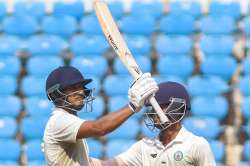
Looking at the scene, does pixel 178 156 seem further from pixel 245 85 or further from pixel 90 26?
pixel 90 26

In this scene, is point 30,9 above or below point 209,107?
above

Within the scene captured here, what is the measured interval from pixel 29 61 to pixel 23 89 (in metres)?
0.55

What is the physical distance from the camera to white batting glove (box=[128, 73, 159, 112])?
495 centimetres

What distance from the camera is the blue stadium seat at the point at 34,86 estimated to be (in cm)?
1157

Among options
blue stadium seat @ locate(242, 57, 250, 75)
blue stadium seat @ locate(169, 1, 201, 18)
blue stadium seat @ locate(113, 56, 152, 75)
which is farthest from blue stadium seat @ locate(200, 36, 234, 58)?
blue stadium seat @ locate(169, 1, 201, 18)

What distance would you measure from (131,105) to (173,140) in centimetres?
54

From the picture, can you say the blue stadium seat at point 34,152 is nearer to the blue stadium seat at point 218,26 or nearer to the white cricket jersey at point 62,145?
the blue stadium seat at point 218,26

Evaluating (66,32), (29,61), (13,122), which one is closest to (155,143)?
(13,122)

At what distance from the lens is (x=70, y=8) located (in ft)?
44.6

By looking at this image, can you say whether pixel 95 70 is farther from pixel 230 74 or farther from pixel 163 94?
pixel 163 94

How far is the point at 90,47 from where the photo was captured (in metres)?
12.3

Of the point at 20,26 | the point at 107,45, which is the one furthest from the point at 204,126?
the point at 20,26

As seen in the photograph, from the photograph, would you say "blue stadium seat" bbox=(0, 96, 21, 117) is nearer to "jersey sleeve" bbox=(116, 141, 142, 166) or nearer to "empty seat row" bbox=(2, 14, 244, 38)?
"empty seat row" bbox=(2, 14, 244, 38)

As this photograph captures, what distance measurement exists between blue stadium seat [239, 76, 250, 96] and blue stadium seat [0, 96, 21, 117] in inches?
121
